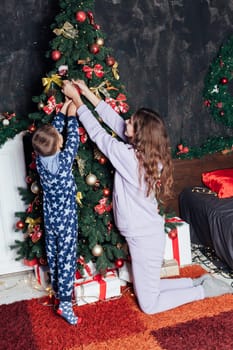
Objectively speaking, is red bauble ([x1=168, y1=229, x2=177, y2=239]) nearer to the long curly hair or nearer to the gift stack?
the gift stack

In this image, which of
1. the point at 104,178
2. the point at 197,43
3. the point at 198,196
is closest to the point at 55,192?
the point at 104,178

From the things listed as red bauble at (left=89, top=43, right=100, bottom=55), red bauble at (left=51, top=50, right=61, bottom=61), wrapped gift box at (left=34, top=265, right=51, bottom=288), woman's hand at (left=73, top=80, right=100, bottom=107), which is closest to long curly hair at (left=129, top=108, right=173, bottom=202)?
woman's hand at (left=73, top=80, right=100, bottom=107)

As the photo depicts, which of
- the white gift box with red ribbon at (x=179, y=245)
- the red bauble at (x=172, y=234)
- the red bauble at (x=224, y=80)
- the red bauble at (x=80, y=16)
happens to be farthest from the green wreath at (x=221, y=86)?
the red bauble at (x=80, y=16)

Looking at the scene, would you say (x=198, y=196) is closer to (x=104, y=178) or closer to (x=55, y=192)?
(x=104, y=178)

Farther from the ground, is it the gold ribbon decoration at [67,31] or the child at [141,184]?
the gold ribbon decoration at [67,31]

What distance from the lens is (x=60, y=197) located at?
3.23 m

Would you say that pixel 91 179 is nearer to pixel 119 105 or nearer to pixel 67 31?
pixel 119 105

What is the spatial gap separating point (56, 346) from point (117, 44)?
260cm

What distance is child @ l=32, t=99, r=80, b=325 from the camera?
10.2 ft

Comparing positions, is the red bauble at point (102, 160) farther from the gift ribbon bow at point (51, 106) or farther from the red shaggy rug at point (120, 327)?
the red shaggy rug at point (120, 327)

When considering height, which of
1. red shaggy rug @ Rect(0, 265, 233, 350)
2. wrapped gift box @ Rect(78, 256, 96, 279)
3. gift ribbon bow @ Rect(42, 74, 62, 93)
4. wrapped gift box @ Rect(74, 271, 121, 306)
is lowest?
red shaggy rug @ Rect(0, 265, 233, 350)

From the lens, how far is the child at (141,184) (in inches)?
124

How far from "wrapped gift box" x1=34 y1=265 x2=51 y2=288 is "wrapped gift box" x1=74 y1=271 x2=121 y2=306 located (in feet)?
1.23

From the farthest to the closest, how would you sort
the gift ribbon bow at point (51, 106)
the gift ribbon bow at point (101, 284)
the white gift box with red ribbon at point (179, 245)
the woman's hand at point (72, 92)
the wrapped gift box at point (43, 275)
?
the white gift box with red ribbon at point (179, 245)
the wrapped gift box at point (43, 275)
the gift ribbon bow at point (101, 284)
the gift ribbon bow at point (51, 106)
the woman's hand at point (72, 92)
